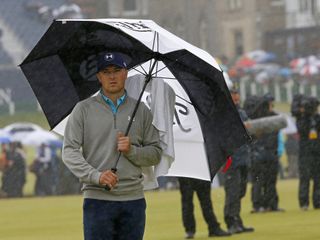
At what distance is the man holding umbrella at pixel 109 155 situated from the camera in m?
7.43

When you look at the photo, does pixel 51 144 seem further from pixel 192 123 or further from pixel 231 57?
pixel 231 57

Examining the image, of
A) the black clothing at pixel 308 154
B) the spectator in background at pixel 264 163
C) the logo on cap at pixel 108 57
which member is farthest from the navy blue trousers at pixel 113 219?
the black clothing at pixel 308 154

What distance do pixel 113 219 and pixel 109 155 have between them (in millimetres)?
393

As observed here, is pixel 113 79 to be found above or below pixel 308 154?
above

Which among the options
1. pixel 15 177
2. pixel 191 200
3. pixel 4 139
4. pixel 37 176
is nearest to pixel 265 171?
pixel 191 200

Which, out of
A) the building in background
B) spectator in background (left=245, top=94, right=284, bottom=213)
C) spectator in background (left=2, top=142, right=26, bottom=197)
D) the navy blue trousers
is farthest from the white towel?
the building in background

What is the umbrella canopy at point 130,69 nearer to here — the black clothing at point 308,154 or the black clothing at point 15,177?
the black clothing at point 308,154

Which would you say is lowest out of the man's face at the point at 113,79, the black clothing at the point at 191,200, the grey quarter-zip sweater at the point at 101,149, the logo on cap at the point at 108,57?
the black clothing at the point at 191,200

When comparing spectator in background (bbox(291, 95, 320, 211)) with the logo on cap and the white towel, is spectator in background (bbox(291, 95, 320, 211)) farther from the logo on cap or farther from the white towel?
the logo on cap

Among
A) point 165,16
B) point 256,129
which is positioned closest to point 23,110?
point 165,16

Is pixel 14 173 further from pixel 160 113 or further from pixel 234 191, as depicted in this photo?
pixel 160 113

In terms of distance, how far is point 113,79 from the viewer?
7527mm

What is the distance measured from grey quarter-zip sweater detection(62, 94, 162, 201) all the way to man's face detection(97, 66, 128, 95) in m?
0.09

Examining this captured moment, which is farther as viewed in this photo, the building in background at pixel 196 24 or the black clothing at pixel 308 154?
the building in background at pixel 196 24
